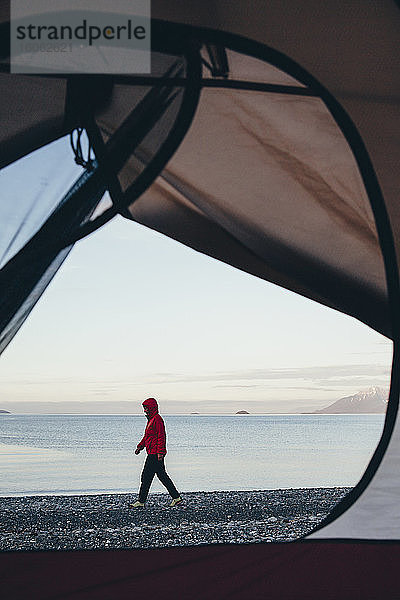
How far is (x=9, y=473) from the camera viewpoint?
712 inches

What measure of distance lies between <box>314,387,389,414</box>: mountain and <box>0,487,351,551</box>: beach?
3147cm

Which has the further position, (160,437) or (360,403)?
(360,403)

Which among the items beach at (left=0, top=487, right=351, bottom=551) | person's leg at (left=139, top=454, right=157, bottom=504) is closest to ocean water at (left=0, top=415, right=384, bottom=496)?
beach at (left=0, top=487, right=351, bottom=551)

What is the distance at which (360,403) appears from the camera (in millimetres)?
44031

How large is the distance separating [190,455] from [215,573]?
22490 mm

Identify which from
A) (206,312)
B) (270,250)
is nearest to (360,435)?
(206,312)

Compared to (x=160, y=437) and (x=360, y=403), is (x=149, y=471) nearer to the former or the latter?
(x=160, y=437)

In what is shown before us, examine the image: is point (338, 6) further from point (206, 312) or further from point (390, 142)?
point (206, 312)

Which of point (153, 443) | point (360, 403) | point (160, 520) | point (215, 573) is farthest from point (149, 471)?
point (360, 403)

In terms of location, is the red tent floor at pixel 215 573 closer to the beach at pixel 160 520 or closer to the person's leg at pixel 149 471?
the beach at pixel 160 520

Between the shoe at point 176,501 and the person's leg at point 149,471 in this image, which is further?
the shoe at point 176,501

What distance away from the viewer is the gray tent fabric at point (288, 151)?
205 cm

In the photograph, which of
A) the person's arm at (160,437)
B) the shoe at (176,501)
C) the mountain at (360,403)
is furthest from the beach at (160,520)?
the mountain at (360,403)

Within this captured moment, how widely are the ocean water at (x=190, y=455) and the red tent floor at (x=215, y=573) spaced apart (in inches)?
282
